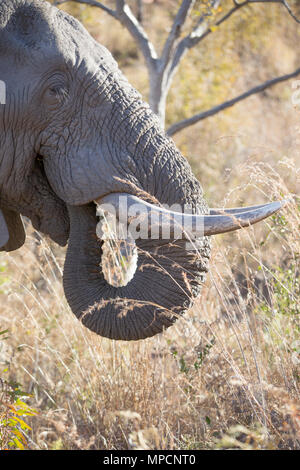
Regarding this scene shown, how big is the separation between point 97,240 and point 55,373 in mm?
2438

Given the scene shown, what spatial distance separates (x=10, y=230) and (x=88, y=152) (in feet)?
2.38

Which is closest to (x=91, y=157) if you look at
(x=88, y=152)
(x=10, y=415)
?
(x=88, y=152)

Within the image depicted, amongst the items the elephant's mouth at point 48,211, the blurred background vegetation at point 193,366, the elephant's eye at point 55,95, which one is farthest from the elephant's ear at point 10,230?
the elephant's eye at point 55,95

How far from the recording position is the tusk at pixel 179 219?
2809mm

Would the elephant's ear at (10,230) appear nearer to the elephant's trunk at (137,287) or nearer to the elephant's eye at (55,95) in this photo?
the elephant's trunk at (137,287)

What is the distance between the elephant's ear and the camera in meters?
3.31

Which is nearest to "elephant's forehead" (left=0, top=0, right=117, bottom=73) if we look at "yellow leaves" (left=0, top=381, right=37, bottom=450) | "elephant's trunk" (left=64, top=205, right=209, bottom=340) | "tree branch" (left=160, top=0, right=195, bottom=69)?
"elephant's trunk" (left=64, top=205, right=209, bottom=340)

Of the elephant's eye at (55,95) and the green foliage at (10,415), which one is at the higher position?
the elephant's eye at (55,95)

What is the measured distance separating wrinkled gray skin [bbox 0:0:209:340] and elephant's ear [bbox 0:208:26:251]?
211mm

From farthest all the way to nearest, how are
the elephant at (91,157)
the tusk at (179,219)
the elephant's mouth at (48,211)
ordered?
the elephant's mouth at (48,211)
the elephant at (91,157)
the tusk at (179,219)

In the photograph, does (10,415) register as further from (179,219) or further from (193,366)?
(179,219)

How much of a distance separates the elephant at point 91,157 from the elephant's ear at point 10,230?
200 mm

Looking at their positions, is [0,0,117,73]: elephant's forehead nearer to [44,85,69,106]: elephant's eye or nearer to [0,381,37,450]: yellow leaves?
[44,85,69,106]: elephant's eye
